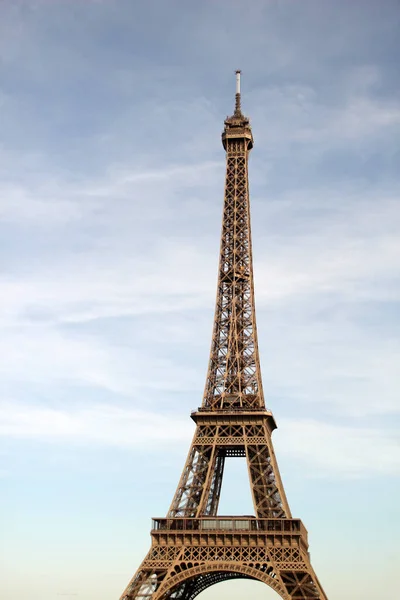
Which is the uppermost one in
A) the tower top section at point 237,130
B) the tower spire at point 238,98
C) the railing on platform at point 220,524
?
the tower spire at point 238,98

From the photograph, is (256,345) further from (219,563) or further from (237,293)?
(219,563)

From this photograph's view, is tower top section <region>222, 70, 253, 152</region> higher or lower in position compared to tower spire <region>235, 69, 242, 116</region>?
lower

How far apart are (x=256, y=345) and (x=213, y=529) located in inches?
889

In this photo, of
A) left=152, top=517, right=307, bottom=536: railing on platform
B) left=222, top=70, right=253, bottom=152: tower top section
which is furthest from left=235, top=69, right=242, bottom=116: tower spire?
left=152, top=517, right=307, bottom=536: railing on platform

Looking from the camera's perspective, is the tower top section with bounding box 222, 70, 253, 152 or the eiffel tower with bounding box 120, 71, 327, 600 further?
the tower top section with bounding box 222, 70, 253, 152

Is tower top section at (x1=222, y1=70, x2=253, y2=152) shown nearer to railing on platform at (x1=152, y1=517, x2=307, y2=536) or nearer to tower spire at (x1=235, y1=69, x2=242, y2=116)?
tower spire at (x1=235, y1=69, x2=242, y2=116)

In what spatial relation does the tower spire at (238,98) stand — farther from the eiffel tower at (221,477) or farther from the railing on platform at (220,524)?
the railing on platform at (220,524)

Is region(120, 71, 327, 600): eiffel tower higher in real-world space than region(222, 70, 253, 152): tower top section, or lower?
lower

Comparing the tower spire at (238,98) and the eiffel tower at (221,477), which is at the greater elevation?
the tower spire at (238,98)

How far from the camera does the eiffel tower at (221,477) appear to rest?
3250 inches

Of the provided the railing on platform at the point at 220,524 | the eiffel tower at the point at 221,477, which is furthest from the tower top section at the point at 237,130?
the railing on platform at the point at 220,524

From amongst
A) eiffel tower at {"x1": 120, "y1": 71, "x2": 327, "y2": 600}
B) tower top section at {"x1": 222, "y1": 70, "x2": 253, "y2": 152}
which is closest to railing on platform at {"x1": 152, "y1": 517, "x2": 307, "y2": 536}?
eiffel tower at {"x1": 120, "y1": 71, "x2": 327, "y2": 600}

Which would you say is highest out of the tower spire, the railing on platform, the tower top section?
the tower spire

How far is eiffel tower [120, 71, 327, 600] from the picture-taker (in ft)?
271
